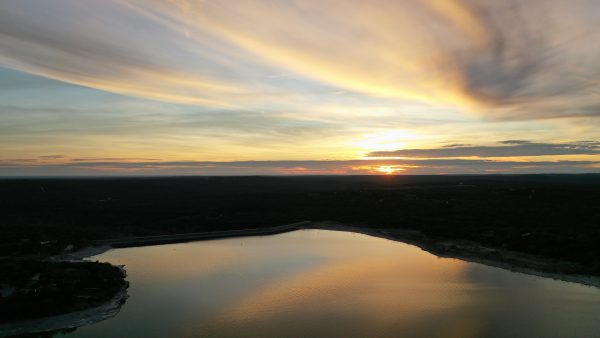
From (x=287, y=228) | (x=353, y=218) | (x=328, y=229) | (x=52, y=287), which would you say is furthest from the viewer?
(x=353, y=218)

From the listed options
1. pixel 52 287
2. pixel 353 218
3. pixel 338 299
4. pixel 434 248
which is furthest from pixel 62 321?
pixel 353 218

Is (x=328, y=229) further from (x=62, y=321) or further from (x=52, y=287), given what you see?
(x=62, y=321)

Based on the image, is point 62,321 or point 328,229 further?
point 328,229

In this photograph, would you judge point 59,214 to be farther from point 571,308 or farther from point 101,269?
point 571,308

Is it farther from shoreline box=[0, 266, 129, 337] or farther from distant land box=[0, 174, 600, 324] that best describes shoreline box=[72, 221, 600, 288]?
shoreline box=[0, 266, 129, 337]

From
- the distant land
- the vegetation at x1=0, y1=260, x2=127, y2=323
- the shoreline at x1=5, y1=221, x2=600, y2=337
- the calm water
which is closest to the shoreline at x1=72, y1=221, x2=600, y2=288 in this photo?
the shoreline at x1=5, y1=221, x2=600, y2=337

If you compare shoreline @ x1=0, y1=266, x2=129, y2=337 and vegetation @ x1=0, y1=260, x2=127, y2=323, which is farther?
vegetation @ x1=0, y1=260, x2=127, y2=323

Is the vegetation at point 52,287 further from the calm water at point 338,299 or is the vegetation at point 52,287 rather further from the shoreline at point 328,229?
the calm water at point 338,299

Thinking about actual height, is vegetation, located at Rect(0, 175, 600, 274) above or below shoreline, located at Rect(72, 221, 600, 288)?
above

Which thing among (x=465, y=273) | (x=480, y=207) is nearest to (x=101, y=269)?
(x=465, y=273)

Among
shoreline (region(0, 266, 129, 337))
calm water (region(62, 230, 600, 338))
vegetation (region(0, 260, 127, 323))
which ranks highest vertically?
vegetation (region(0, 260, 127, 323))
